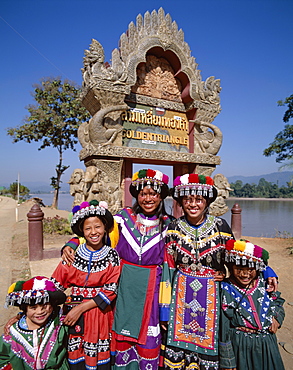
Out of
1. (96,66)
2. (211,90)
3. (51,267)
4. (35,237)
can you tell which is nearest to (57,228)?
(35,237)

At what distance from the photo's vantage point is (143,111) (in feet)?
19.1

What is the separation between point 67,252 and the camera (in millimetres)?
2135

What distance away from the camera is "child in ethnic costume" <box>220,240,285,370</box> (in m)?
1.88

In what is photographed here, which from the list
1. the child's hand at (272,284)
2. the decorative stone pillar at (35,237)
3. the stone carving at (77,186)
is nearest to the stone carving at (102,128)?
the stone carving at (77,186)

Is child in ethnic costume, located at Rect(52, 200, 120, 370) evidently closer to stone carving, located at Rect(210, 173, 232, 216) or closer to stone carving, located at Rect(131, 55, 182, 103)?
stone carving, located at Rect(131, 55, 182, 103)

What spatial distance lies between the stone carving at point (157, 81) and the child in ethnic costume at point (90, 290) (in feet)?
14.5

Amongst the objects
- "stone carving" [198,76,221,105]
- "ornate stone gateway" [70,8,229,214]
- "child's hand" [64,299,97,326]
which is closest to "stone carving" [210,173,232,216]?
"ornate stone gateway" [70,8,229,214]

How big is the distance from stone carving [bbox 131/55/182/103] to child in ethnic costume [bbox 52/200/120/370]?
4408mm

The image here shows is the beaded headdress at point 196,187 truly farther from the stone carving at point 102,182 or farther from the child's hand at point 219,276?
the stone carving at point 102,182

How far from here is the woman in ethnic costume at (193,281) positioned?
80.6 inches

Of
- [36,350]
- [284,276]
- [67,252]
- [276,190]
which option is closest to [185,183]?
[67,252]

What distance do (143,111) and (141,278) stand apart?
4432mm

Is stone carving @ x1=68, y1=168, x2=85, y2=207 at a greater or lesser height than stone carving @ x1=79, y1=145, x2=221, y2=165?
lesser

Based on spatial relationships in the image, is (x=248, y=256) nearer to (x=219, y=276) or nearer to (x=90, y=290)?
(x=219, y=276)
